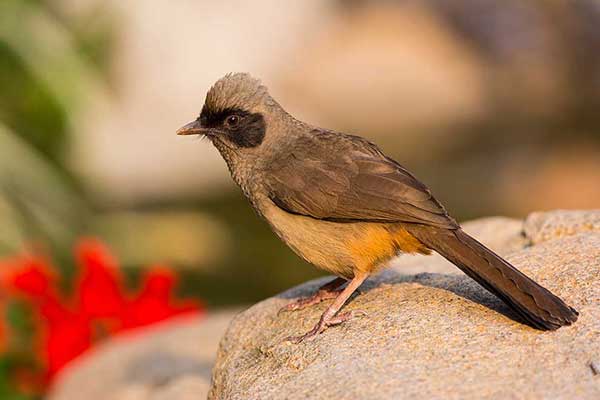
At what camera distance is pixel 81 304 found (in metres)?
5.99

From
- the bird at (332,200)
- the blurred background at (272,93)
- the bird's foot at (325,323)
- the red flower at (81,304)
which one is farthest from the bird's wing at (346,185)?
the blurred background at (272,93)

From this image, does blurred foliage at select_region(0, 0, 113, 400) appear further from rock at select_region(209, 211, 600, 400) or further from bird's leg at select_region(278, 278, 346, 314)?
rock at select_region(209, 211, 600, 400)

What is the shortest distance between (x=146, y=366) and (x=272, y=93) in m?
7.73

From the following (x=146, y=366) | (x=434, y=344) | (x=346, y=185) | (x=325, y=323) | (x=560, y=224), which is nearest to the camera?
(x=434, y=344)

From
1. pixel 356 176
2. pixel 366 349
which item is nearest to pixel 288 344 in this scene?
pixel 366 349

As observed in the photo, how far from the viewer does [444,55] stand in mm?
14289

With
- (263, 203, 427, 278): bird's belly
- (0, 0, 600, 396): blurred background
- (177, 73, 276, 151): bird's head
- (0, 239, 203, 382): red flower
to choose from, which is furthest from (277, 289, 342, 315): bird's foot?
(0, 0, 600, 396): blurred background

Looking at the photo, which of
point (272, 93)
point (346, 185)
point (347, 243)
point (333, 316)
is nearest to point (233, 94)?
point (346, 185)

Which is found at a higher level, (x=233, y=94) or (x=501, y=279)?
(x=233, y=94)

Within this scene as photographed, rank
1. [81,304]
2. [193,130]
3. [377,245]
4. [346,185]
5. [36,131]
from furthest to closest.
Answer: [36,131], [81,304], [193,130], [346,185], [377,245]

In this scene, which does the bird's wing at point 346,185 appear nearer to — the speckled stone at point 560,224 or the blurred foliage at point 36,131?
the speckled stone at point 560,224

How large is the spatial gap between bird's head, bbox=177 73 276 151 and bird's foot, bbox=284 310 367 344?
1.02m

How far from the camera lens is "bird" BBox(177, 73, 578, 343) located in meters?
4.16

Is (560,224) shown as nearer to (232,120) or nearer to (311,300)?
(311,300)
